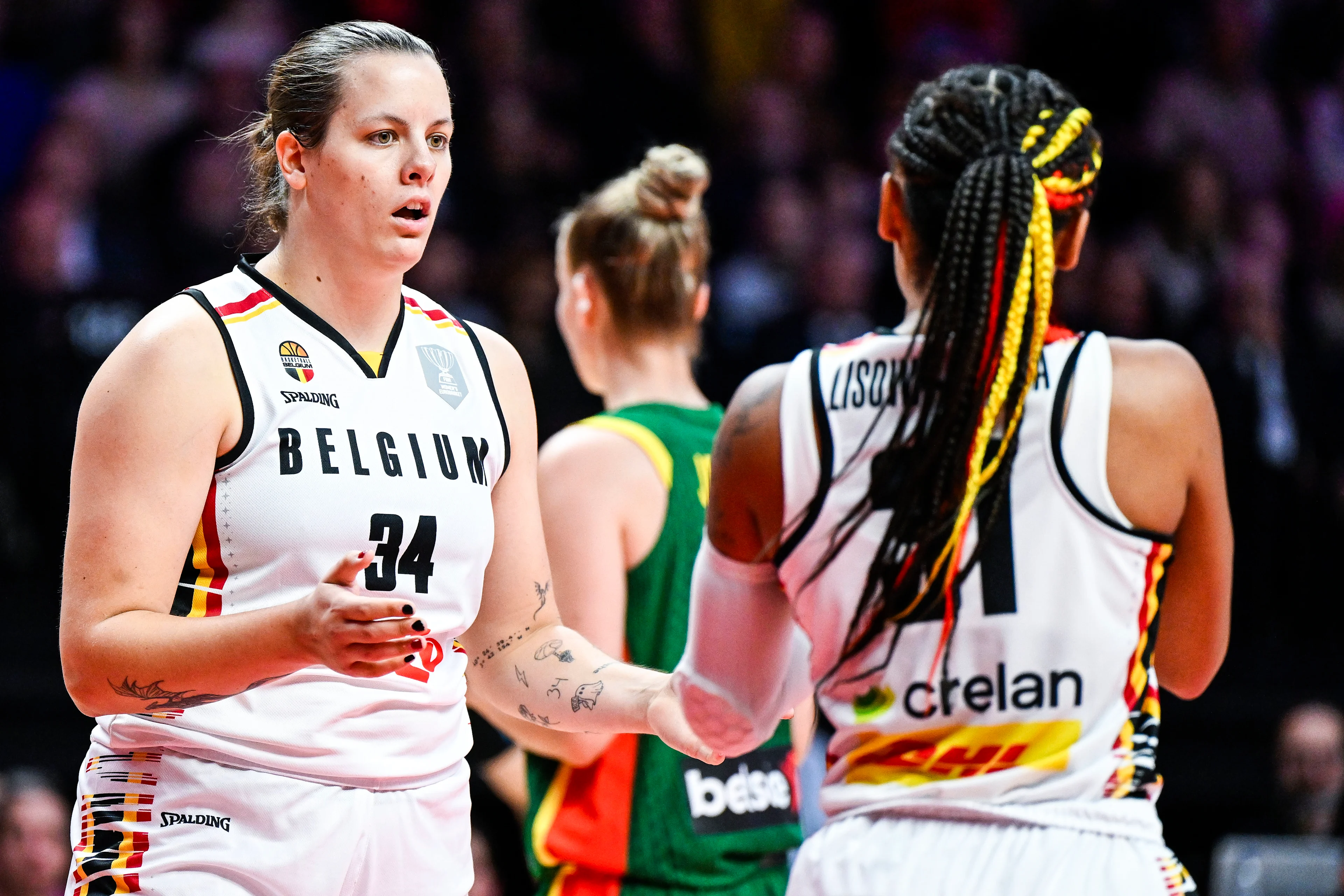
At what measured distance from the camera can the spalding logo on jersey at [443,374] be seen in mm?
2588

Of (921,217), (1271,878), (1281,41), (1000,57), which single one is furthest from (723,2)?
(921,217)

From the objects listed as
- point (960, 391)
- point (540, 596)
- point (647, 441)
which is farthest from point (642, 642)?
point (960, 391)

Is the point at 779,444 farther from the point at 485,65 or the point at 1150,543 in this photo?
the point at 485,65

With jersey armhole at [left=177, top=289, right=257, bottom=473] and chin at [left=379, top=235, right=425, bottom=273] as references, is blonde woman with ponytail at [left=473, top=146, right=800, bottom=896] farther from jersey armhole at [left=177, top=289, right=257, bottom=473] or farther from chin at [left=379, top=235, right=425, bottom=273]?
jersey armhole at [left=177, top=289, right=257, bottom=473]

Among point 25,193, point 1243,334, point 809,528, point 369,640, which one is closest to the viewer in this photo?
point 369,640

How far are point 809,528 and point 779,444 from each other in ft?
0.41

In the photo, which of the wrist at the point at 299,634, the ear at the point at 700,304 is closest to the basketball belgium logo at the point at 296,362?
the wrist at the point at 299,634

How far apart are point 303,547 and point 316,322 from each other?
1.27 feet

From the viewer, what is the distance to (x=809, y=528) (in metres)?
2.18

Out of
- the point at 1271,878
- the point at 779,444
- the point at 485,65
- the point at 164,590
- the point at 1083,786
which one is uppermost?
the point at 485,65

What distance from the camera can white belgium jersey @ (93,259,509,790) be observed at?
2.33 meters

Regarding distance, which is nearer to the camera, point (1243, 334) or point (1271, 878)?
point (1271, 878)

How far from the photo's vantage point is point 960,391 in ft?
6.88

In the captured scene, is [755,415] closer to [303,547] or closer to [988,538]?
[988,538]
